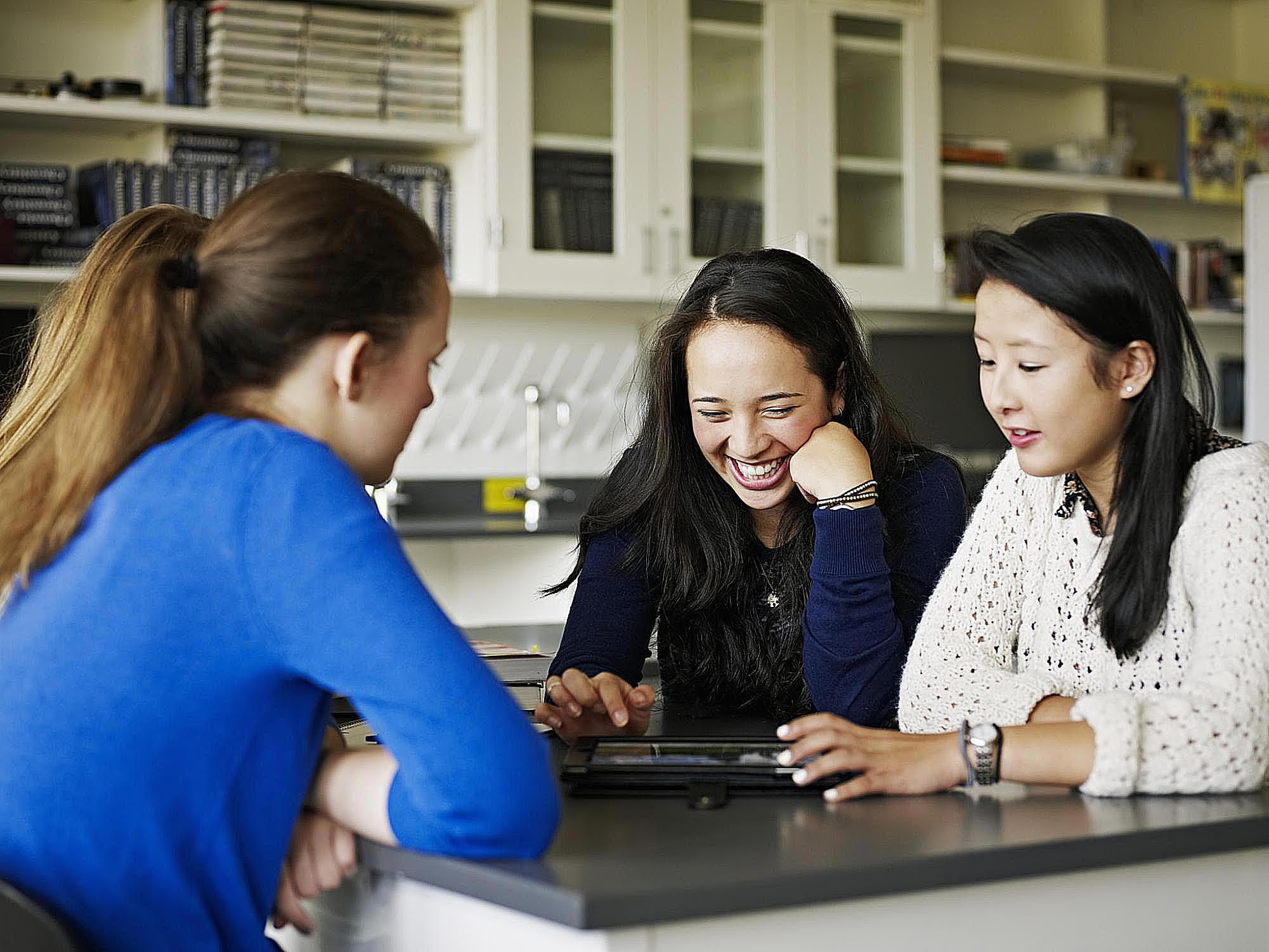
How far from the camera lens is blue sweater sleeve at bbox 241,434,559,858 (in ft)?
3.28

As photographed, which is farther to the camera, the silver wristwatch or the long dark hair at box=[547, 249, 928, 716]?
the long dark hair at box=[547, 249, 928, 716]

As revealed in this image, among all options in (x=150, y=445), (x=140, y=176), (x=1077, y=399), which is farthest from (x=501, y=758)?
(x=140, y=176)

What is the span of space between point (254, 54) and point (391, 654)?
3179mm

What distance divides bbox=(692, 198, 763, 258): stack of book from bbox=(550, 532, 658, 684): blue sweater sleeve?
2.59 m

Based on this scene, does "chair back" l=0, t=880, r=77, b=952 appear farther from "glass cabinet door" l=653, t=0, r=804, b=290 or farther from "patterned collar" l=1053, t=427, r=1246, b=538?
"glass cabinet door" l=653, t=0, r=804, b=290

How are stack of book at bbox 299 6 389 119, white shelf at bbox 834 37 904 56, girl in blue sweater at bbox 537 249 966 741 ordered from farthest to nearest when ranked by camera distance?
1. white shelf at bbox 834 37 904 56
2. stack of book at bbox 299 6 389 119
3. girl in blue sweater at bbox 537 249 966 741

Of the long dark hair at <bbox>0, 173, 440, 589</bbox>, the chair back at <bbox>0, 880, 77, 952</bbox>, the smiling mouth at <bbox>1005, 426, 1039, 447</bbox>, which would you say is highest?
the long dark hair at <bbox>0, 173, 440, 589</bbox>

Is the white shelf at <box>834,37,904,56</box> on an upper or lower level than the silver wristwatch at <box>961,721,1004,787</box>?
upper

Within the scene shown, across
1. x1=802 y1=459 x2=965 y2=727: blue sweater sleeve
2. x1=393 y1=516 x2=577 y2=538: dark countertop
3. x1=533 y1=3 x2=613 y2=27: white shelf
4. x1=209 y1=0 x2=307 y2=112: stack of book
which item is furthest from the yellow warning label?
x1=802 y1=459 x2=965 y2=727: blue sweater sleeve

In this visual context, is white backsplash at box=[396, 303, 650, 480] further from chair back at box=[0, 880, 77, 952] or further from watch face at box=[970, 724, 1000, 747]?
chair back at box=[0, 880, 77, 952]

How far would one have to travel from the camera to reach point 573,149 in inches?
165

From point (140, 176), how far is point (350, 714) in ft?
8.05

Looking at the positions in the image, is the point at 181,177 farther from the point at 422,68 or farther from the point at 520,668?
the point at 520,668

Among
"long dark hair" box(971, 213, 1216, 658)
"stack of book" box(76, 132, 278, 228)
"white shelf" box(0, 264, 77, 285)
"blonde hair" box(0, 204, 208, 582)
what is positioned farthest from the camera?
"stack of book" box(76, 132, 278, 228)
